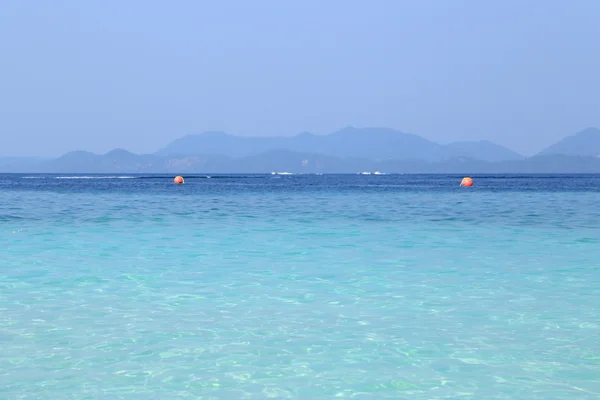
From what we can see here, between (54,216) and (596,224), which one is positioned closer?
(596,224)

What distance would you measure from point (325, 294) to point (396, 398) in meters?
6.88

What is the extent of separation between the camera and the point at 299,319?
13.2 m

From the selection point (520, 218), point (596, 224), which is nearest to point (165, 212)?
point (520, 218)

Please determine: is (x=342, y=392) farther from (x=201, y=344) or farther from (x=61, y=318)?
(x=61, y=318)

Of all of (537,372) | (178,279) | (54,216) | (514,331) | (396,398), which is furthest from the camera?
(54,216)

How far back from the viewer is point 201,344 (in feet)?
37.5

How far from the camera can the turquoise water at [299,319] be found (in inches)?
376

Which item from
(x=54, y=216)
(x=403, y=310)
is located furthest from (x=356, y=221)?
(x=403, y=310)

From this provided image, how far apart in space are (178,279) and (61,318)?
197 inches

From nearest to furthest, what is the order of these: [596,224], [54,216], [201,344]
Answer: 1. [201,344]
2. [596,224]
3. [54,216]

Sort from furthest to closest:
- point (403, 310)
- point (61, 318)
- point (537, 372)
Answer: point (403, 310), point (61, 318), point (537, 372)

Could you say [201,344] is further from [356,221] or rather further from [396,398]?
[356,221]

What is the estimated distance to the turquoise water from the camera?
31.4 feet

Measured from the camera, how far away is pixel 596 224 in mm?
36062
